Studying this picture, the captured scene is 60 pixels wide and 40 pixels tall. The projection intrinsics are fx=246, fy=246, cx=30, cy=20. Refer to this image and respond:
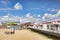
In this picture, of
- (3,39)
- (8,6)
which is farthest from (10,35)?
(8,6)

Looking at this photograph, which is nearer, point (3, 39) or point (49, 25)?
point (3, 39)

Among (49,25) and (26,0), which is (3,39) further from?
(49,25)

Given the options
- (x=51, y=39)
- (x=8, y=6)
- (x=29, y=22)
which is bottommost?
(x=51, y=39)

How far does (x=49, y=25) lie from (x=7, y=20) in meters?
1.45

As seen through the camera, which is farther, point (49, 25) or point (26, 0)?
point (49, 25)

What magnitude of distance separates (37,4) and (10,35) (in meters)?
1.09

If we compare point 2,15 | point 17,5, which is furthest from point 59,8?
point 2,15

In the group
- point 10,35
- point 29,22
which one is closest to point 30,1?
point 29,22

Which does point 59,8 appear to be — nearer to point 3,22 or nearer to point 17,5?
point 17,5

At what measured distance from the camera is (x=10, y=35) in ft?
21.5

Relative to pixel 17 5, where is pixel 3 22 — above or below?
below

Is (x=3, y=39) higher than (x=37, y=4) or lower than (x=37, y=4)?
lower

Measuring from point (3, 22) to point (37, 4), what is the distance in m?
1.00

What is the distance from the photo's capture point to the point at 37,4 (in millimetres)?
6426
